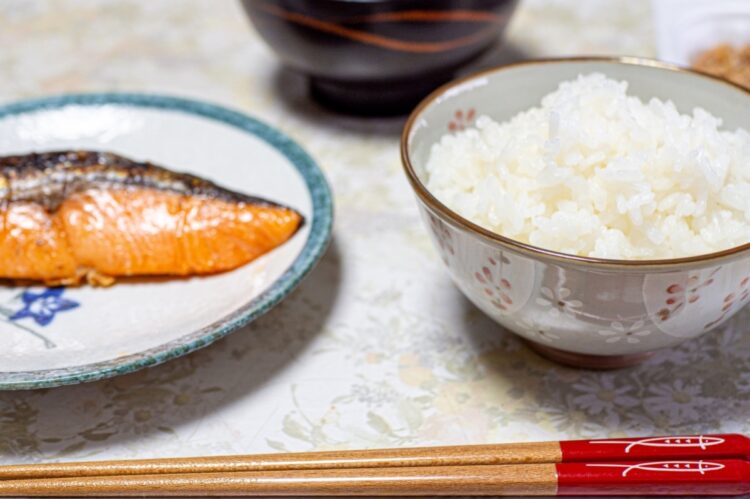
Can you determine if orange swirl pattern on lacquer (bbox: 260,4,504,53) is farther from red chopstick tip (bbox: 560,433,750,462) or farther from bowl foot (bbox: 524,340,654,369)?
red chopstick tip (bbox: 560,433,750,462)

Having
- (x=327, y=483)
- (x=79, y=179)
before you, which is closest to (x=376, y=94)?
(x=79, y=179)

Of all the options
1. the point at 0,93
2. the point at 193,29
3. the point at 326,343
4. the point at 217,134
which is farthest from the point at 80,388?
the point at 193,29

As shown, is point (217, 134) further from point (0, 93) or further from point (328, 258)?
point (0, 93)

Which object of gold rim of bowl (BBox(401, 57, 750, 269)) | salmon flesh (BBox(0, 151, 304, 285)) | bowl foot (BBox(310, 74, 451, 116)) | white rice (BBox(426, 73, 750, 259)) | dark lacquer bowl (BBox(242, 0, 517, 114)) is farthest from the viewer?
bowl foot (BBox(310, 74, 451, 116))

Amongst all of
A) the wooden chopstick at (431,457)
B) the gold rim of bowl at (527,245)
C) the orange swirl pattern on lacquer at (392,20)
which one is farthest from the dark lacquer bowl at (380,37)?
the wooden chopstick at (431,457)

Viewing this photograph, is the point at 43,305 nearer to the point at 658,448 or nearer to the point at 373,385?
the point at 373,385

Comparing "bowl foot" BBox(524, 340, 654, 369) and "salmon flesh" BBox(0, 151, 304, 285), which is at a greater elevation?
"salmon flesh" BBox(0, 151, 304, 285)

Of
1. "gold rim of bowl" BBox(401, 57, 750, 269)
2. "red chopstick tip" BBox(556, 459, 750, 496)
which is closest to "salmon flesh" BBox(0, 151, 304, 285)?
"gold rim of bowl" BBox(401, 57, 750, 269)
